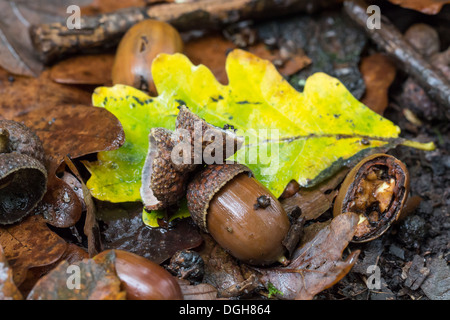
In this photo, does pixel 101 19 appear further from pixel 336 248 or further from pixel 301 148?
pixel 336 248

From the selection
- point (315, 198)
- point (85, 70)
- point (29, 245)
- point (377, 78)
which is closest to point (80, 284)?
point (29, 245)

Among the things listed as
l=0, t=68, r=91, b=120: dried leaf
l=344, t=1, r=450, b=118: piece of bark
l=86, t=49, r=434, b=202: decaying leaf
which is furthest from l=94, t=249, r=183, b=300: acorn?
l=344, t=1, r=450, b=118: piece of bark

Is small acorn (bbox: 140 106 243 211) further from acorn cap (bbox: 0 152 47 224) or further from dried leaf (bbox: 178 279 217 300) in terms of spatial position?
acorn cap (bbox: 0 152 47 224)

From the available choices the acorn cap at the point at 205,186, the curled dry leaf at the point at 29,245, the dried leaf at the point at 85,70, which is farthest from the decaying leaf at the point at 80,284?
the dried leaf at the point at 85,70

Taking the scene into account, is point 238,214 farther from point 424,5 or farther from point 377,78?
point 424,5

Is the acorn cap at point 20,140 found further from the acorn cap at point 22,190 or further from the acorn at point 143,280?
the acorn at point 143,280

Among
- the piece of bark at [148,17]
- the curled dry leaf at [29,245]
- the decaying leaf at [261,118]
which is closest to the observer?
the curled dry leaf at [29,245]
